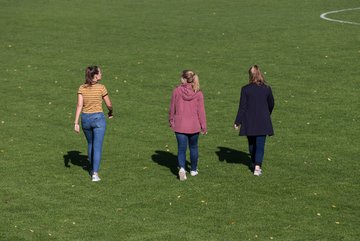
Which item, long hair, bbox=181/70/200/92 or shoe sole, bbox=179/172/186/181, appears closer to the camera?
long hair, bbox=181/70/200/92

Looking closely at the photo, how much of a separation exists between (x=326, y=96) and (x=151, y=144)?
6.92 metres

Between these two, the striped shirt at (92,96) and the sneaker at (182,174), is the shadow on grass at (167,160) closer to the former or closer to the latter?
the sneaker at (182,174)

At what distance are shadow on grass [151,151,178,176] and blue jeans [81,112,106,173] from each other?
1813 millimetres

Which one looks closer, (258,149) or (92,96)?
(92,96)

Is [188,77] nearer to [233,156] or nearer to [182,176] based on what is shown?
[182,176]

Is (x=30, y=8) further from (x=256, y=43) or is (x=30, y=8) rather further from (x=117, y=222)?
(x=117, y=222)

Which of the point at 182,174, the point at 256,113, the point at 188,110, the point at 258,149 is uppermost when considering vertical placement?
the point at 188,110

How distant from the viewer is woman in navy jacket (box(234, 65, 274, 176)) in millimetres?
20562

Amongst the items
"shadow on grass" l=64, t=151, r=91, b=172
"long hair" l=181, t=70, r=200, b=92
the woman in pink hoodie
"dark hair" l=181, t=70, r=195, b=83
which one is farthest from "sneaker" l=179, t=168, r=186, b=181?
"shadow on grass" l=64, t=151, r=91, b=172

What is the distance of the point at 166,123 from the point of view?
26.1m

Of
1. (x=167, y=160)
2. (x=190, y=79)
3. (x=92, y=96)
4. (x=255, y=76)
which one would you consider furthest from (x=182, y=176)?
(x=255, y=76)

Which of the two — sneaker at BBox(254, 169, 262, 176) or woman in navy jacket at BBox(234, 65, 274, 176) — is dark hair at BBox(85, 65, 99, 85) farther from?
sneaker at BBox(254, 169, 262, 176)

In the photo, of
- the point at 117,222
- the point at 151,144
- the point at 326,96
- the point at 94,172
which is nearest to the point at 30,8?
the point at 326,96

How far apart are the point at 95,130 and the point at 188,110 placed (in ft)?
6.09
